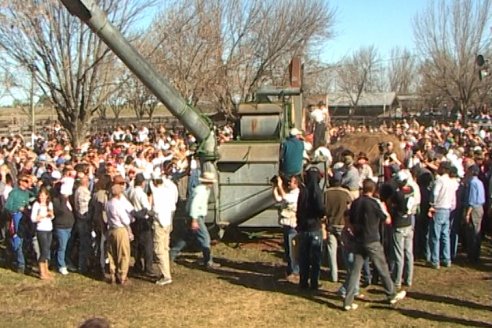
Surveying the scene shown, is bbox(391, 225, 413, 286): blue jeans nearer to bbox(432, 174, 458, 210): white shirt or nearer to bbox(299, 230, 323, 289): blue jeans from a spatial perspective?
bbox(299, 230, 323, 289): blue jeans

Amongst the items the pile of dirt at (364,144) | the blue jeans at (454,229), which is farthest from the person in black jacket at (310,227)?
the pile of dirt at (364,144)

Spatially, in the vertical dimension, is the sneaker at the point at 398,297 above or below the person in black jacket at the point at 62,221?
below

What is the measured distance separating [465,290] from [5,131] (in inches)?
1164

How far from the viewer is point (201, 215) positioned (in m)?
11.2

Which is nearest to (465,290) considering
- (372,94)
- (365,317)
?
(365,317)

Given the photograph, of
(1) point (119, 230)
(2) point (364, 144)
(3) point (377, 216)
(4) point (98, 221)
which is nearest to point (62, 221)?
(4) point (98, 221)

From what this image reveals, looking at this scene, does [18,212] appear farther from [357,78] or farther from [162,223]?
[357,78]

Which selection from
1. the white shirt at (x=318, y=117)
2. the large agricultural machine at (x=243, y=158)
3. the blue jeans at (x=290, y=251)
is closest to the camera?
the blue jeans at (x=290, y=251)

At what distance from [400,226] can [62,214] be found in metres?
5.25

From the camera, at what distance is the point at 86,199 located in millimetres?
11008

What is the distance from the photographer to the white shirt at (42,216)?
10688 millimetres

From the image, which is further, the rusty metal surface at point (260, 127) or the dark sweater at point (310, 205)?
the rusty metal surface at point (260, 127)

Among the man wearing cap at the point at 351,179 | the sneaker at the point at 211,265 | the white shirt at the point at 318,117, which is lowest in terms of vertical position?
the sneaker at the point at 211,265

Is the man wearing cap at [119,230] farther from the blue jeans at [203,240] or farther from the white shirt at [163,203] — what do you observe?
the blue jeans at [203,240]
